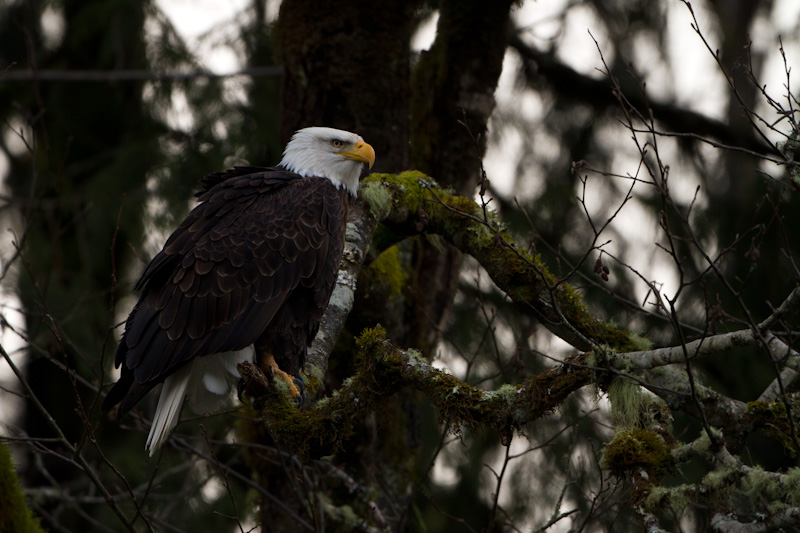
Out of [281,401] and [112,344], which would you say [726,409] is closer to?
[281,401]

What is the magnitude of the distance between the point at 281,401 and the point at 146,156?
4360mm

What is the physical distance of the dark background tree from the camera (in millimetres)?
3111

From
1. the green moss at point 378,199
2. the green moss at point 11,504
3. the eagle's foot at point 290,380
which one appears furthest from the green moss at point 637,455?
the green moss at point 11,504

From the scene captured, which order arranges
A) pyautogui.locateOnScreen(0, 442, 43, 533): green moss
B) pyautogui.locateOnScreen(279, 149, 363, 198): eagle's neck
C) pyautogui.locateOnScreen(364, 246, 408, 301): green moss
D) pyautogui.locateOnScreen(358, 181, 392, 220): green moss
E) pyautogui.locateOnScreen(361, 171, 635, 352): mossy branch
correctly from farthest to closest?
1. pyautogui.locateOnScreen(364, 246, 408, 301): green moss
2. pyautogui.locateOnScreen(279, 149, 363, 198): eagle's neck
3. pyautogui.locateOnScreen(358, 181, 392, 220): green moss
4. pyautogui.locateOnScreen(361, 171, 635, 352): mossy branch
5. pyautogui.locateOnScreen(0, 442, 43, 533): green moss

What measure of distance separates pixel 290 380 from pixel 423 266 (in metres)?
2.55

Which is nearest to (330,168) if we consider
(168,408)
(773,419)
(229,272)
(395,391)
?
(229,272)

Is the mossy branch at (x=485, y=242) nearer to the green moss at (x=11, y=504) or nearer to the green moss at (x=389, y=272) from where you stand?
the green moss at (x=389, y=272)

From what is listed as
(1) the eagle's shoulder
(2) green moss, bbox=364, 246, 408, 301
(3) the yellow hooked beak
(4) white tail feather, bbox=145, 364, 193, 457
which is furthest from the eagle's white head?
(4) white tail feather, bbox=145, 364, 193, 457

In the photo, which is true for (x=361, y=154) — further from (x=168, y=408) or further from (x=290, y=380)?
(x=168, y=408)

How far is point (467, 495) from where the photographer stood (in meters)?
7.39

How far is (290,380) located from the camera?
3600 mm

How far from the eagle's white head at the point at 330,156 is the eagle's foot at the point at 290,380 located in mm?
979

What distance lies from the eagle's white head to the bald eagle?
17 centimetres

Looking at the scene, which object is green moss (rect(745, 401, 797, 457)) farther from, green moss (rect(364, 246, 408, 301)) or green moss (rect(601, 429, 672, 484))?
green moss (rect(364, 246, 408, 301))
